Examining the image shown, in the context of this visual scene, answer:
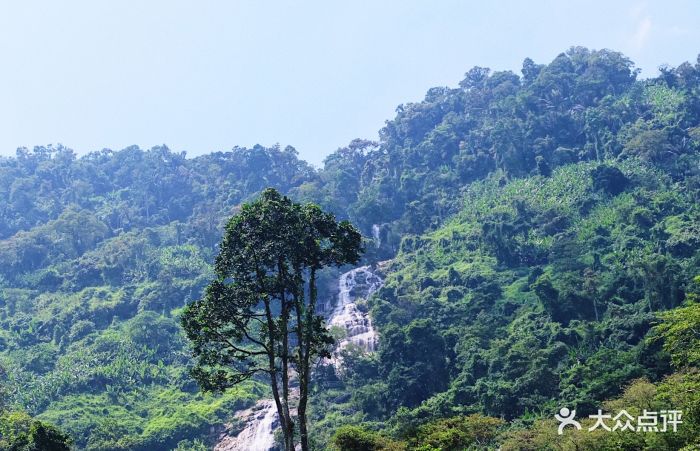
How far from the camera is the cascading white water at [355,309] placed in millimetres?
59562

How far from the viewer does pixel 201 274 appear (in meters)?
75.5

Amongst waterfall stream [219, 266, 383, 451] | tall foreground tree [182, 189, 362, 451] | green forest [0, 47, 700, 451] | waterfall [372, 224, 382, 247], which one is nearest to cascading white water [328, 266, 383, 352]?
waterfall stream [219, 266, 383, 451]

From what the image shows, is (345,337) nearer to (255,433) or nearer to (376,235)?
(255,433)

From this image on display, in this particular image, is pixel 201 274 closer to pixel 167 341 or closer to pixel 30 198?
pixel 167 341

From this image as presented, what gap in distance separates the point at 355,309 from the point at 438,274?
27.8 ft

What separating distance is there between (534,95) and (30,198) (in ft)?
239

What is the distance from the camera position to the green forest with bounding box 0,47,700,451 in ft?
118

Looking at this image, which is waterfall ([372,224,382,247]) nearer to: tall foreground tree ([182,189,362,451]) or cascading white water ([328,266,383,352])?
cascading white water ([328,266,383,352])

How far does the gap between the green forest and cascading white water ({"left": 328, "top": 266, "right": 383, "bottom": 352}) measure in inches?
55.2

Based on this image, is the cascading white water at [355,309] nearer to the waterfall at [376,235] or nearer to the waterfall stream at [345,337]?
the waterfall stream at [345,337]

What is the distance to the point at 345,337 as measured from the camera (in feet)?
195

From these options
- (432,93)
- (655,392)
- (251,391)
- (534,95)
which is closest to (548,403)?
(655,392)

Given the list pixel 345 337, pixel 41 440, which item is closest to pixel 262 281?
pixel 41 440

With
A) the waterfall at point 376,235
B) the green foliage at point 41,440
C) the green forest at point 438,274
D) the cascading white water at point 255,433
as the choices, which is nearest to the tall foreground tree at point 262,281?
the green forest at point 438,274
